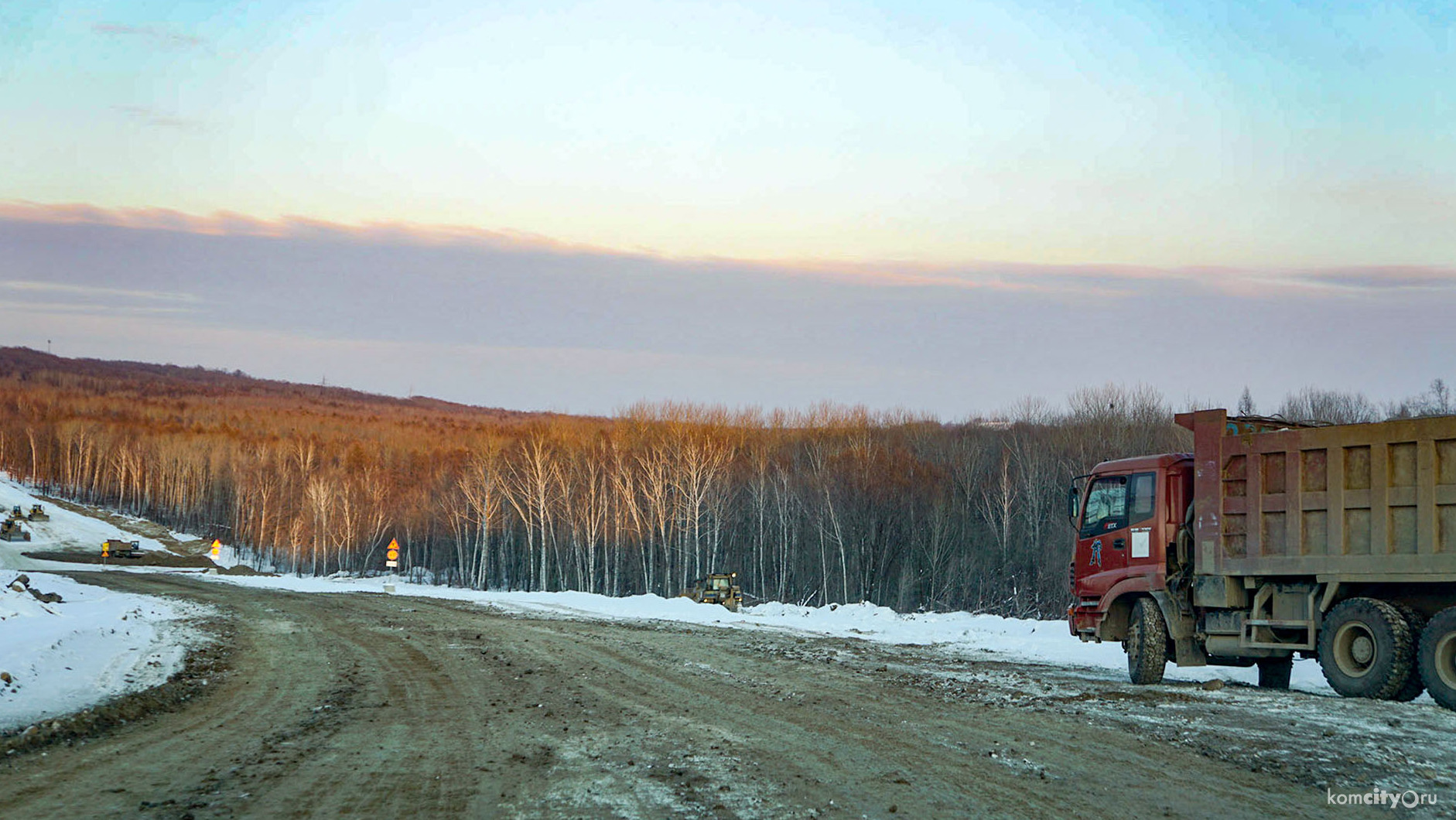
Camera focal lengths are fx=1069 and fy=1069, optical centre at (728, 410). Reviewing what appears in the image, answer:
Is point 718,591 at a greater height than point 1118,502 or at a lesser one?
lesser

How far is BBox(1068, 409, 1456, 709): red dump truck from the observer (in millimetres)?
12531

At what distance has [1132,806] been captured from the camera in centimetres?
754

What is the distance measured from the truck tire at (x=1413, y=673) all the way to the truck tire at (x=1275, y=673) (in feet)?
7.50

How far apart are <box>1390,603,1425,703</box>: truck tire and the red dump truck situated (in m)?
0.02

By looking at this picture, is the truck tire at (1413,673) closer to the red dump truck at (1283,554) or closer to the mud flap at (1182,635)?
the red dump truck at (1283,554)

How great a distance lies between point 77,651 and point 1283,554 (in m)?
17.5

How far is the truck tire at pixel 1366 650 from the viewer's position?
12617mm

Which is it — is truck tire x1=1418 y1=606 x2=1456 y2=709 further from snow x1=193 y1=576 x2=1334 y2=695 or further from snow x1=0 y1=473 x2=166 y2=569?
snow x1=0 y1=473 x2=166 y2=569

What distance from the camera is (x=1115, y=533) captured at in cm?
1617

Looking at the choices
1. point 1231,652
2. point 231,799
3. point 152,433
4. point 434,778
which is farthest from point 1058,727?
point 152,433

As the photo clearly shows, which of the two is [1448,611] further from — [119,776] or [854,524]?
[854,524]

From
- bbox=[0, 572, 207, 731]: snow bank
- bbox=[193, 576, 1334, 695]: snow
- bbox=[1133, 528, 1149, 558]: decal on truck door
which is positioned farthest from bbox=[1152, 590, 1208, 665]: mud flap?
bbox=[0, 572, 207, 731]: snow bank

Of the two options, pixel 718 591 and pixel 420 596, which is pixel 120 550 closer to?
pixel 420 596

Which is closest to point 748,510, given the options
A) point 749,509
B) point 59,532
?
point 749,509
